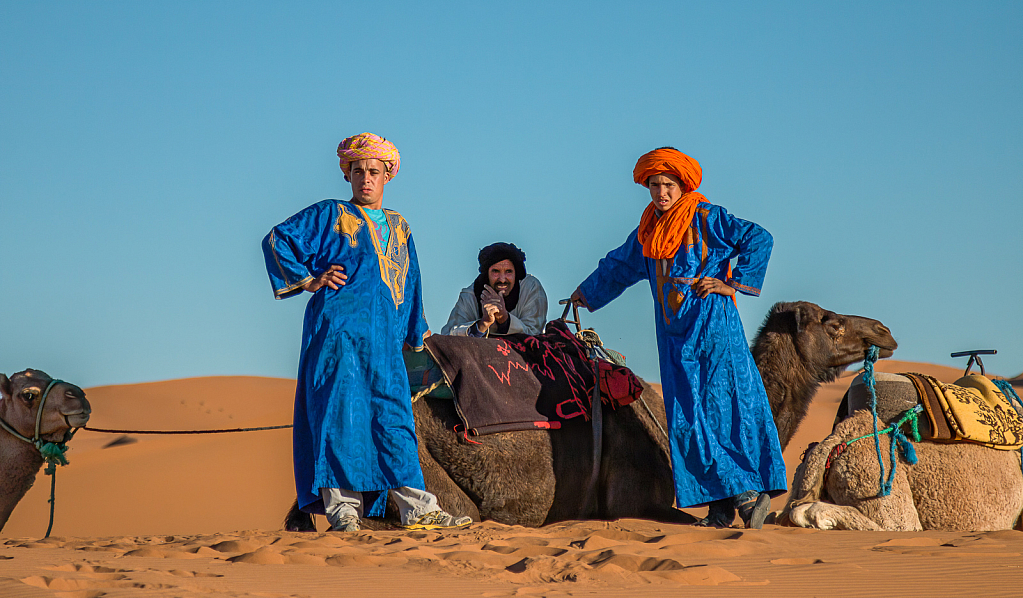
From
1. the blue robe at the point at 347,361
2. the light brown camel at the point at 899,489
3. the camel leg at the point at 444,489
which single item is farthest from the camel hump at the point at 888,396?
the blue robe at the point at 347,361

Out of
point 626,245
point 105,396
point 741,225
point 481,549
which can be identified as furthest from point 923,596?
point 105,396

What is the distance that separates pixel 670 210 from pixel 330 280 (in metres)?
2.14

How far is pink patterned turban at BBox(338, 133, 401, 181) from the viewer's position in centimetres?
616

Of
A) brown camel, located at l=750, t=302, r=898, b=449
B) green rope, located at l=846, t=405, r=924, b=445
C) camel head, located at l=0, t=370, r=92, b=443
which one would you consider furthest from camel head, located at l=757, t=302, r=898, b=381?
camel head, located at l=0, t=370, r=92, b=443

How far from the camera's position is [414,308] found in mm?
6359

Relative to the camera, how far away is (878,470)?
6.19 meters

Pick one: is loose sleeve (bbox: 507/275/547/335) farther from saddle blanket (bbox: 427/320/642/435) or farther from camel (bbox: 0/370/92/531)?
camel (bbox: 0/370/92/531)

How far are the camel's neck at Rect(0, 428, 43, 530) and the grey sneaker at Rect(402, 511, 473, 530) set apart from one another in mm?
2018

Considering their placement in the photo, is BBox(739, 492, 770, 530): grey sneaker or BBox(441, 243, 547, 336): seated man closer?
BBox(739, 492, 770, 530): grey sneaker

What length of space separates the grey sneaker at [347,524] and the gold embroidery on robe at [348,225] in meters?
1.51

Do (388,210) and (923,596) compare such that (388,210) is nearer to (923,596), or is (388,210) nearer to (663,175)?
(663,175)

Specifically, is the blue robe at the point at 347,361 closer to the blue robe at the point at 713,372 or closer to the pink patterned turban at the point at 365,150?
the pink patterned turban at the point at 365,150

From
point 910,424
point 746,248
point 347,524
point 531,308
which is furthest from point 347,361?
point 910,424

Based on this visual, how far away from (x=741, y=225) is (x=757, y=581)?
10.3ft
